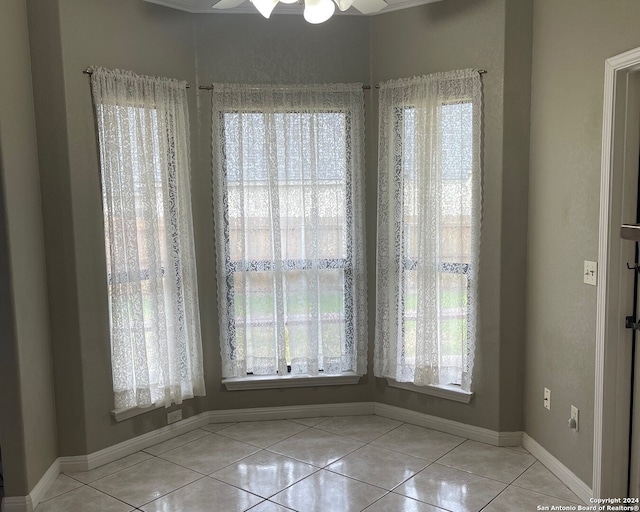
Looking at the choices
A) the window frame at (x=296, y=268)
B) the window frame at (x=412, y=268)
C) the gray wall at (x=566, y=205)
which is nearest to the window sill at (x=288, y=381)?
the window frame at (x=296, y=268)

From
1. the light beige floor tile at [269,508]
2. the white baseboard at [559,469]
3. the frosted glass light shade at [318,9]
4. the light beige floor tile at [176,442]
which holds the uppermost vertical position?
the frosted glass light shade at [318,9]

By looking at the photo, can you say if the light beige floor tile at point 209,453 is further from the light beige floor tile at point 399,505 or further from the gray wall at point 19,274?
the light beige floor tile at point 399,505

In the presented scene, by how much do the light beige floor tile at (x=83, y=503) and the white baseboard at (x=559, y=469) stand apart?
2257mm

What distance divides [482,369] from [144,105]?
8.52 feet

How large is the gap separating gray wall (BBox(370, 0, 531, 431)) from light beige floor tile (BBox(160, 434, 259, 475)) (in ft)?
4.65

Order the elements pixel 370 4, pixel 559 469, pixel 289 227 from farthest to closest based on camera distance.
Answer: pixel 289 227
pixel 559 469
pixel 370 4

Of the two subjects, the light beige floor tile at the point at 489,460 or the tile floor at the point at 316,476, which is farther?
the light beige floor tile at the point at 489,460

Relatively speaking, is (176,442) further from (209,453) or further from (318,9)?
(318,9)

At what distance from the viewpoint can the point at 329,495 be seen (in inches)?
118

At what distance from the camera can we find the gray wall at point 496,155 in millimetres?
3303

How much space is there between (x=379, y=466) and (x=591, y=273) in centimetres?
158

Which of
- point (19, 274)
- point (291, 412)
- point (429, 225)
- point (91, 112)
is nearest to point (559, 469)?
point (429, 225)

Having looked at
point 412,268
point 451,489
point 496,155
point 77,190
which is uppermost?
point 496,155

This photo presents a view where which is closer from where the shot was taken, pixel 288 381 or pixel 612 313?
pixel 612 313
